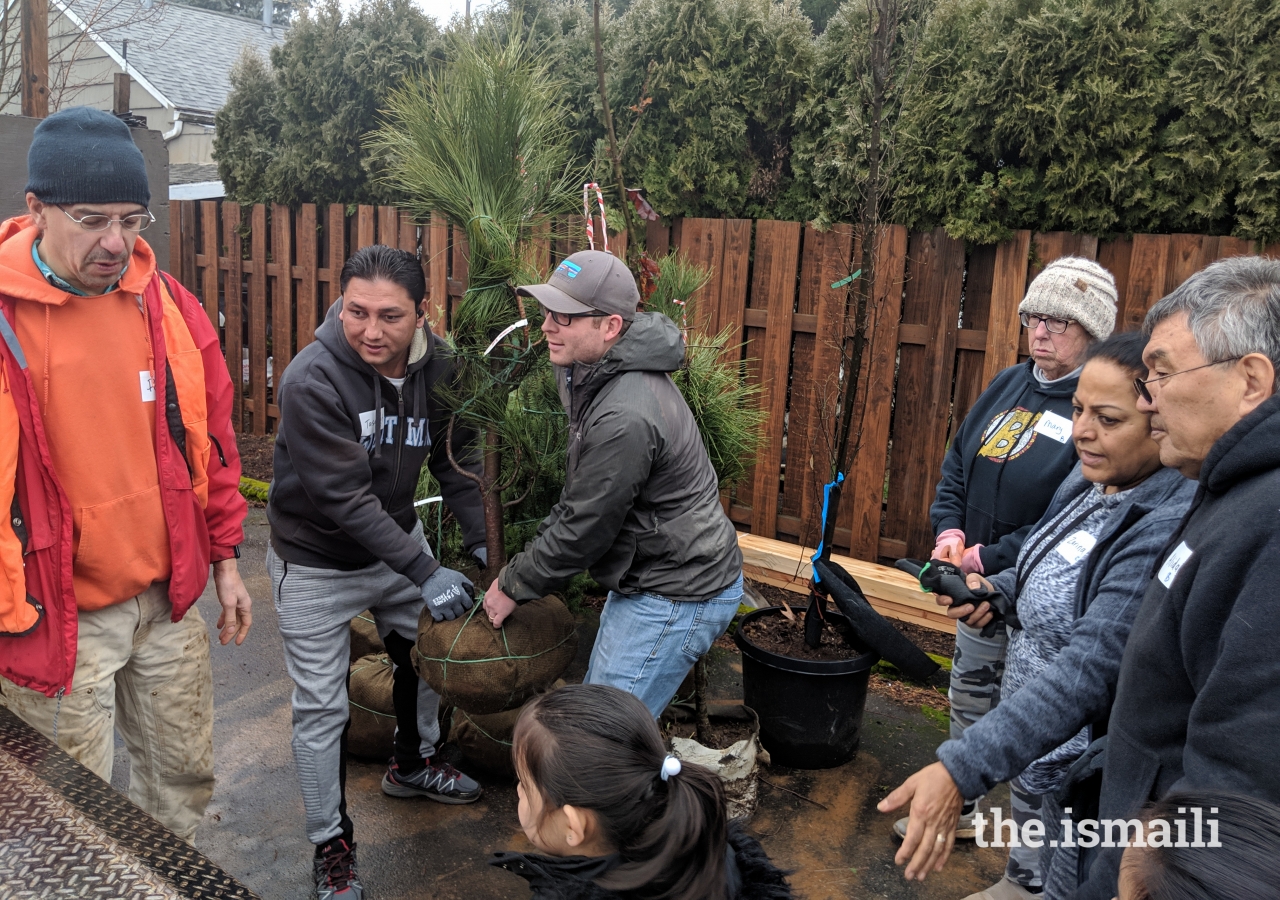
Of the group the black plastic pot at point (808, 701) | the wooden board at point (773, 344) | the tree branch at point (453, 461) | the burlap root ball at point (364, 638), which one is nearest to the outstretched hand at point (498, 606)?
the tree branch at point (453, 461)

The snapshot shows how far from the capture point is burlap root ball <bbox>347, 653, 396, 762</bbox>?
3.55 metres

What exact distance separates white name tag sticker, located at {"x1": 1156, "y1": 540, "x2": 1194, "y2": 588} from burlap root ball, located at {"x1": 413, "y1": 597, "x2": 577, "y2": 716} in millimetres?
1730

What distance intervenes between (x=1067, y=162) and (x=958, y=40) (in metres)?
0.87

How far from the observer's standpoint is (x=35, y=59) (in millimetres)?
Result: 5332

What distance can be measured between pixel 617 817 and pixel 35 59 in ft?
19.3

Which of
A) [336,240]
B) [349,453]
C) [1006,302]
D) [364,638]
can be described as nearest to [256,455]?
[336,240]

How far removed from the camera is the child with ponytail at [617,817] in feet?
5.31

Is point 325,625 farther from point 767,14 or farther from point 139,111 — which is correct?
point 139,111

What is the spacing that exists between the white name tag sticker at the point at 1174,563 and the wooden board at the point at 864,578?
Answer: 8.62 feet

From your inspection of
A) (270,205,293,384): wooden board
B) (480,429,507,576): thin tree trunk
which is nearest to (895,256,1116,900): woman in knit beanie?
(480,429,507,576): thin tree trunk

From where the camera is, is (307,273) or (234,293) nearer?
(307,273)

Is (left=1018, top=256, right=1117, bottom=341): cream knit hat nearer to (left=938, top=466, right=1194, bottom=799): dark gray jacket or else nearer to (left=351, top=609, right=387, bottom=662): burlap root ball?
(left=938, top=466, right=1194, bottom=799): dark gray jacket

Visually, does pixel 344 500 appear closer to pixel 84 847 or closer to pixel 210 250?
pixel 84 847

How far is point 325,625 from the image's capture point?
111 inches
